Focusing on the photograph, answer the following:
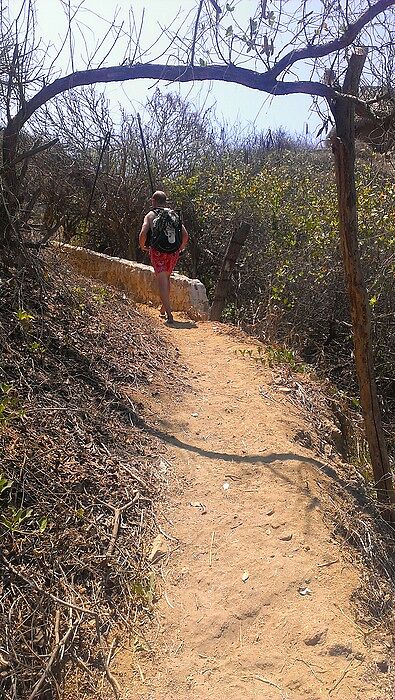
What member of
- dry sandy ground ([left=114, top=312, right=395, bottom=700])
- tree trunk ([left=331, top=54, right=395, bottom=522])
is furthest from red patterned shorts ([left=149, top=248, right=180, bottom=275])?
tree trunk ([left=331, top=54, right=395, bottom=522])

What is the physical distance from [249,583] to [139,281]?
→ 589 cm

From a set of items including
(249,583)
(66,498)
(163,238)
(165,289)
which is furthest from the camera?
(165,289)

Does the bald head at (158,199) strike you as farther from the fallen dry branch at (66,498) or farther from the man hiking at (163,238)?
the fallen dry branch at (66,498)

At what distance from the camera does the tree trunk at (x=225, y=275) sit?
799 cm

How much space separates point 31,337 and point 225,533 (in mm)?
1971

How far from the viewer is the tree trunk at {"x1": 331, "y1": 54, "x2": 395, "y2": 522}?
13.5 ft

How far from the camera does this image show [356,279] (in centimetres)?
430

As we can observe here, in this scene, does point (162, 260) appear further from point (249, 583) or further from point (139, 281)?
point (249, 583)

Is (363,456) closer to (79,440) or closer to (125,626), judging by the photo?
(79,440)

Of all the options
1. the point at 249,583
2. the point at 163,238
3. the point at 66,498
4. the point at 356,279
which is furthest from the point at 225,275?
the point at 249,583

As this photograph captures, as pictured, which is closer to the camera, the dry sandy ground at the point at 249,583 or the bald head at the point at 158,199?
the dry sandy ground at the point at 249,583

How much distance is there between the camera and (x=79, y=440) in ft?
12.5

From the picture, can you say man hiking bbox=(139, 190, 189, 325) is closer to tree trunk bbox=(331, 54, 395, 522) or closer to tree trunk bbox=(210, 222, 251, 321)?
tree trunk bbox=(210, 222, 251, 321)

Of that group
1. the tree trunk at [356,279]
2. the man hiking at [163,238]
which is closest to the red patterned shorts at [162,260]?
the man hiking at [163,238]
